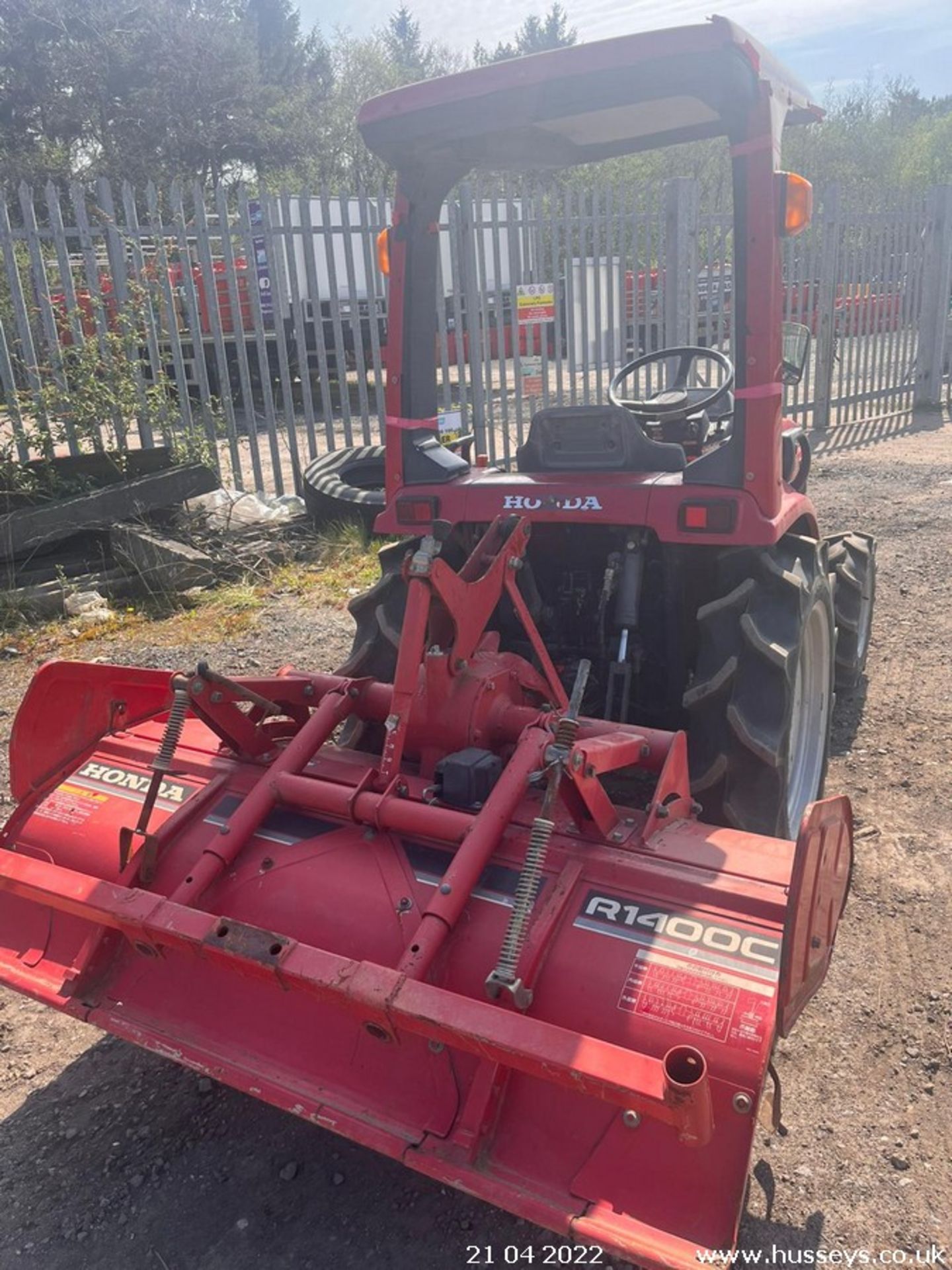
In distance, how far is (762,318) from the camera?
2.68 metres

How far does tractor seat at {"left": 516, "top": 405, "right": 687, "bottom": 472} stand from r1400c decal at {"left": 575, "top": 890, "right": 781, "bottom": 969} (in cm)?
151

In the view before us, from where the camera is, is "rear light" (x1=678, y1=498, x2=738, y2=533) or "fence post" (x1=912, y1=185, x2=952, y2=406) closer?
"rear light" (x1=678, y1=498, x2=738, y2=533)

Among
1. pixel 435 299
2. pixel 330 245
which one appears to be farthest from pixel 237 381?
pixel 435 299

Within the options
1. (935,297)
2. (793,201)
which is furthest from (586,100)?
(935,297)

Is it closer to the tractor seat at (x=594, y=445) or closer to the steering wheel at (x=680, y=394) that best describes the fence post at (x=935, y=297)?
the steering wheel at (x=680, y=394)

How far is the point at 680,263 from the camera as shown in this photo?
10039 mm

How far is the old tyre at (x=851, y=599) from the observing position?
4.21m

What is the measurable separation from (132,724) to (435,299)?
1.73 metres

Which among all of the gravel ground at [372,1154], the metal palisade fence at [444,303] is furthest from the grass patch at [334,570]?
the gravel ground at [372,1154]

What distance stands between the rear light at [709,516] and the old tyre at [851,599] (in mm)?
1508

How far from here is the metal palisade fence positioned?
22.3 ft

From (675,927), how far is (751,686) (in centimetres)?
95

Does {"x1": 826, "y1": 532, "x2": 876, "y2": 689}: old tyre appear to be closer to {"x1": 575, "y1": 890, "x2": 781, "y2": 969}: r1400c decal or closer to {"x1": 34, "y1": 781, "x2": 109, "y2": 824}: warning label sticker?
{"x1": 575, "y1": 890, "x2": 781, "y2": 969}: r1400c decal

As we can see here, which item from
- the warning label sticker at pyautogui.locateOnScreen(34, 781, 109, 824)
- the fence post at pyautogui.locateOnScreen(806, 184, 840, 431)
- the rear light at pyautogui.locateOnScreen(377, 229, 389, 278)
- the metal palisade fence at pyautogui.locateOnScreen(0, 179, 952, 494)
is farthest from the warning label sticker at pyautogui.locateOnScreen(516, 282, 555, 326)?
the warning label sticker at pyautogui.locateOnScreen(34, 781, 109, 824)
